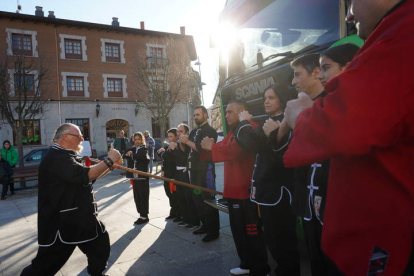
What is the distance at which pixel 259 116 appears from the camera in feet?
13.0

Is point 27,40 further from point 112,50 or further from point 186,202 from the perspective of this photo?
point 186,202

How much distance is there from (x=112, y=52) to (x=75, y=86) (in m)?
4.52

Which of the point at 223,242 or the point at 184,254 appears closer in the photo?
the point at 184,254

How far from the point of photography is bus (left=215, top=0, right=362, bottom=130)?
126 inches

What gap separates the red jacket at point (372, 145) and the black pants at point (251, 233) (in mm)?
2045

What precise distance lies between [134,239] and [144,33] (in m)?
25.0

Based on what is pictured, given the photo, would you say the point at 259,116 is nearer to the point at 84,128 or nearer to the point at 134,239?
the point at 134,239

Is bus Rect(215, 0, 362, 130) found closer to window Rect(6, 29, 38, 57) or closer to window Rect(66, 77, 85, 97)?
window Rect(66, 77, 85, 97)

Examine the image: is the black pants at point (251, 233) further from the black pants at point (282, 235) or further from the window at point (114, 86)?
the window at point (114, 86)

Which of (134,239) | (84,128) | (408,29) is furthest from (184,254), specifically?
(84,128)

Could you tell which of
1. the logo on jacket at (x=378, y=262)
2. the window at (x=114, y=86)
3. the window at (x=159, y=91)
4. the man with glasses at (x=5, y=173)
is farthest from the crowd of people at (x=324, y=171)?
the window at (x=114, y=86)

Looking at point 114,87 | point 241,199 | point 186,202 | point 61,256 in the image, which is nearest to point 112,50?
point 114,87

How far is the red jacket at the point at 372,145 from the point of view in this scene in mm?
854

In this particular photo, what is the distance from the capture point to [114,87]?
25.8m
